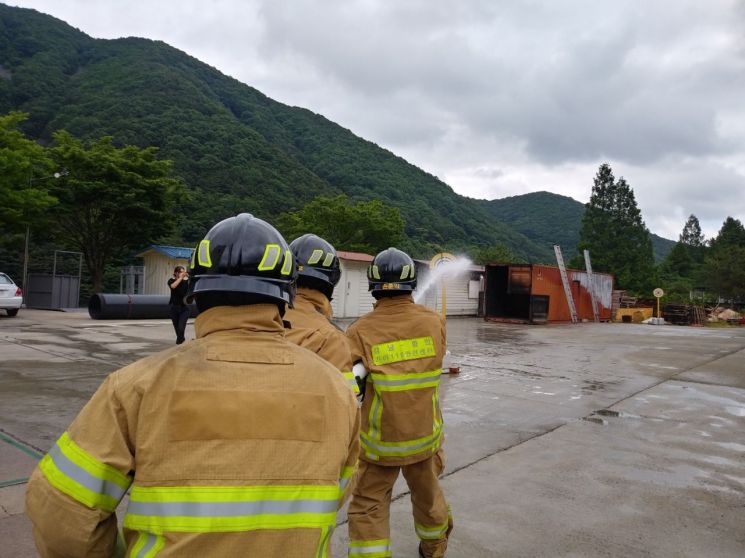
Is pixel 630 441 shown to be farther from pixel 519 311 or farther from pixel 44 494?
pixel 519 311

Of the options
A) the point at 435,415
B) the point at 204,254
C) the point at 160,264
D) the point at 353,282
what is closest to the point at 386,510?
the point at 435,415

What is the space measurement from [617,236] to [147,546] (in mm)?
70542

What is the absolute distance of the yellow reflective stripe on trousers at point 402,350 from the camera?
9.12 ft

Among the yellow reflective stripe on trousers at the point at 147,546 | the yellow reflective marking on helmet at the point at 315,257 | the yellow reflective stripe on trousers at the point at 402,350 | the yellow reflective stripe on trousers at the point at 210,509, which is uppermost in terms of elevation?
the yellow reflective marking on helmet at the point at 315,257

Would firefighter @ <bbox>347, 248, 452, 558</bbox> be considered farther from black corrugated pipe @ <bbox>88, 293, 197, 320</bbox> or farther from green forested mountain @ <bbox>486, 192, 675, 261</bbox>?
green forested mountain @ <bbox>486, 192, 675, 261</bbox>

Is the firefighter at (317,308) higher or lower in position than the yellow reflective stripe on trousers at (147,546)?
higher

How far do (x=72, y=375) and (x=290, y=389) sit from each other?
23.5 feet

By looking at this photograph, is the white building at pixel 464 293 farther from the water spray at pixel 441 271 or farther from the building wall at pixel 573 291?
the building wall at pixel 573 291

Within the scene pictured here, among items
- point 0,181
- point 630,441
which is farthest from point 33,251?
point 630,441

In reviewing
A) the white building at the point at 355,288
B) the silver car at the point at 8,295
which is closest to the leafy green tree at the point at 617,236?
the white building at the point at 355,288

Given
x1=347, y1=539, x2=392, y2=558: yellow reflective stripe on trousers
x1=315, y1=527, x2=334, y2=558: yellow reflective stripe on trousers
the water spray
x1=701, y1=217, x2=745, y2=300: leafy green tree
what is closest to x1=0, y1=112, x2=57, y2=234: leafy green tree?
the water spray

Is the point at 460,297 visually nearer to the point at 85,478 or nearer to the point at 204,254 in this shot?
the point at 204,254

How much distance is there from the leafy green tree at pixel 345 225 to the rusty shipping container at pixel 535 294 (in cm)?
1491

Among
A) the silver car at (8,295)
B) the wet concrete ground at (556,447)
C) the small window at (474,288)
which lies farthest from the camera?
the small window at (474,288)
